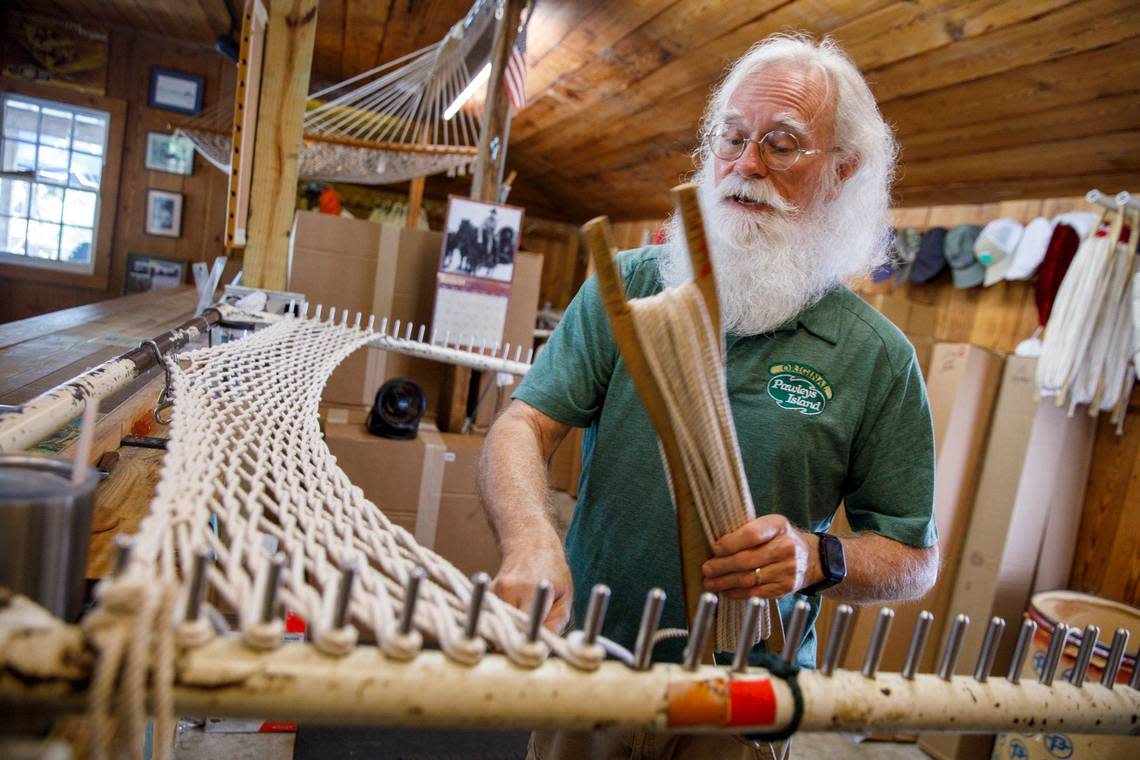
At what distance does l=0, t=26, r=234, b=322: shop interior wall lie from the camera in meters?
5.73

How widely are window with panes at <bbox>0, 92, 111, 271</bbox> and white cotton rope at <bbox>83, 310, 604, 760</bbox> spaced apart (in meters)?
6.21

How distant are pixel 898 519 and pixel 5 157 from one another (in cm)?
704

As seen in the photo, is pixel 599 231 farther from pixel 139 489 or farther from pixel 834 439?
pixel 139 489

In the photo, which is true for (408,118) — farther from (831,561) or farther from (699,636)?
(699,636)

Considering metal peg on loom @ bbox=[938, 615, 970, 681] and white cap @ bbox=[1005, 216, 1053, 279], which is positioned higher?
white cap @ bbox=[1005, 216, 1053, 279]

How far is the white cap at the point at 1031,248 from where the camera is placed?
105 inches

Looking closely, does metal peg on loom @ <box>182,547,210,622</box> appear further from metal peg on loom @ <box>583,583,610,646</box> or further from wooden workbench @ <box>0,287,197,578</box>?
wooden workbench @ <box>0,287,197,578</box>

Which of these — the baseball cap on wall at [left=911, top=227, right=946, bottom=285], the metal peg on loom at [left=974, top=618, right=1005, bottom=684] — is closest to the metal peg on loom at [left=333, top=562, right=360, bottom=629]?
the metal peg on loom at [left=974, top=618, right=1005, bottom=684]

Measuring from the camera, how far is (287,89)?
210 cm

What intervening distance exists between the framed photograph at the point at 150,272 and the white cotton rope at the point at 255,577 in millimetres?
5969

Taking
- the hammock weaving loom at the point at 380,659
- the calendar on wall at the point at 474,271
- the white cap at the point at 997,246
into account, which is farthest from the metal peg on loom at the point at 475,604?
the white cap at the point at 997,246

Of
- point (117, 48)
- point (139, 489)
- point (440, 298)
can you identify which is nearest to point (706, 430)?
point (139, 489)

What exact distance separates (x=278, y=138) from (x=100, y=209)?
15.6 ft

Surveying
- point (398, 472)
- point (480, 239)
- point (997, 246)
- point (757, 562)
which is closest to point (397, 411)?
point (398, 472)
